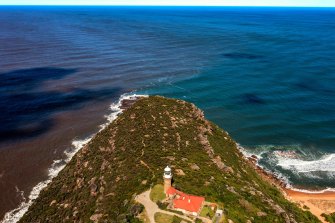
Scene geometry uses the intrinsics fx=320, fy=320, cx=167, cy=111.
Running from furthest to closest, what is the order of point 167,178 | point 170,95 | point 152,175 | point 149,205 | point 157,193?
point 170,95, point 152,175, point 157,193, point 167,178, point 149,205

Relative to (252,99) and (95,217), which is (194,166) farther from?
(252,99)

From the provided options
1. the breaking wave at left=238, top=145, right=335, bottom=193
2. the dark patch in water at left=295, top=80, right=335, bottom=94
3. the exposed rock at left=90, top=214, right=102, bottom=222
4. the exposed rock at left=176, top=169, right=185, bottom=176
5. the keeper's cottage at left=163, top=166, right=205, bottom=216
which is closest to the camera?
the keeper's cottage at left=163, top=166, right=205, bottom=216

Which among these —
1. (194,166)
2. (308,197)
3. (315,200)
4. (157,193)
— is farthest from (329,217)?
(157,193)

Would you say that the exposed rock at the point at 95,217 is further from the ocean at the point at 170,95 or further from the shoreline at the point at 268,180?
the ocean at the point at 170,95

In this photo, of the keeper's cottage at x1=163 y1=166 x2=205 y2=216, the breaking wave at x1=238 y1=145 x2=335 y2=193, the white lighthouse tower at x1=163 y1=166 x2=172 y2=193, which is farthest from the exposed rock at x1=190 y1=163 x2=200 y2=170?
the breaking wave at x1=238 y1=145 x2=335 y2=193

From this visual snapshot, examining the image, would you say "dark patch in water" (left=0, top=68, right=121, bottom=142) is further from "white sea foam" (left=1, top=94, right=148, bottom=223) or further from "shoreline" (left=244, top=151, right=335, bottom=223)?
"shoreline" (left=244, top=151, right=335, bottom=223)

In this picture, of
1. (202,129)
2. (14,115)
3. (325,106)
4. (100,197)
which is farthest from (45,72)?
(325,106)
